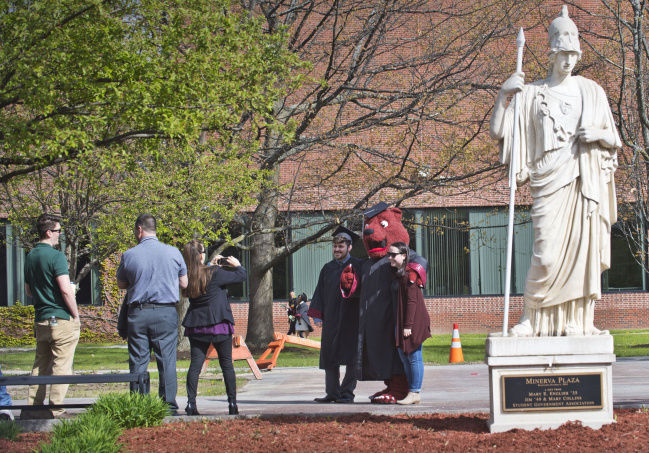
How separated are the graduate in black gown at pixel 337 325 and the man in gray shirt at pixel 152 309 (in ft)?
6.47

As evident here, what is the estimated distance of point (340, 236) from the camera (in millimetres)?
10047

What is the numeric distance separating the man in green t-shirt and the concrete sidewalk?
0.60 m

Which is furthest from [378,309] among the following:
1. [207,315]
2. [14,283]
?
[14,283]

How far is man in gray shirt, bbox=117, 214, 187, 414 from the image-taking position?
8367 mm

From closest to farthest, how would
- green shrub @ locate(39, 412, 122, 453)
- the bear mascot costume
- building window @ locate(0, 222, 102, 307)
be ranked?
green shrub @ locate(39, 412, 122, 453)
the bear mascot costume
building window @ locate(0, 222, 102, 307)

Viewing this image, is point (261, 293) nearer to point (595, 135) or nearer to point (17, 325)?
point (17, 325)

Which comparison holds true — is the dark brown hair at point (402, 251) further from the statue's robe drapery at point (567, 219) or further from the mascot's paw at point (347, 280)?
the statue's robe drapery at point (567, 219)

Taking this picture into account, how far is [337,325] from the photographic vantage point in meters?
9.83

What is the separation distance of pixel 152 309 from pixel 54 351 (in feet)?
3.64

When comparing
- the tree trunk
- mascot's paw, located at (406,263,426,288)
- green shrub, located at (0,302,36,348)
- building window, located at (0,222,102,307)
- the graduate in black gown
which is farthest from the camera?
building window, located at (0,222,102,307)

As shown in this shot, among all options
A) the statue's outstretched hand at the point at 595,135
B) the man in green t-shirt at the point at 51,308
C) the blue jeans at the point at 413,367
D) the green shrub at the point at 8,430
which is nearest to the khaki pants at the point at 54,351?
the man in green t-shirt at the point at 51,308

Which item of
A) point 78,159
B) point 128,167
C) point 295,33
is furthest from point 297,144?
point 78,159

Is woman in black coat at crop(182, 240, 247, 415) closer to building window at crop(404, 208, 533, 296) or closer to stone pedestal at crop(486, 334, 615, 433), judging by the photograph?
stone pedestal at crop(486, 334, 615, 433)

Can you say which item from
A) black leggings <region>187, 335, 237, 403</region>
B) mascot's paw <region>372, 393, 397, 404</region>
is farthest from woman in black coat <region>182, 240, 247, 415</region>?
mascot's paw <region>372, 393, 397, 404</region>
